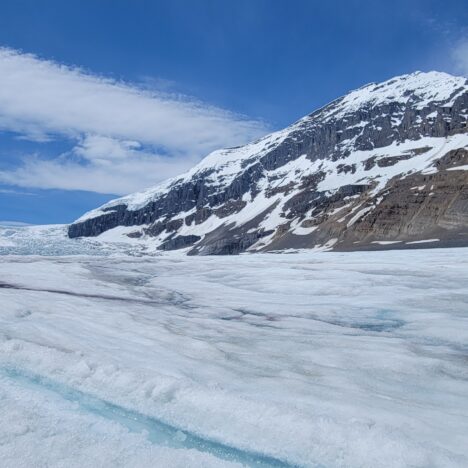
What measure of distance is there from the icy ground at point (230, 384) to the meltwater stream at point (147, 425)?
20 millimetres

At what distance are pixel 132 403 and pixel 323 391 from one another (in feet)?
8.58

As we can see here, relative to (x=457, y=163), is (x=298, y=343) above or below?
below

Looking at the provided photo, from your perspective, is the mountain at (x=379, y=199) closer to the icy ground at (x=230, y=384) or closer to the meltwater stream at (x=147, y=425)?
the icy ground at (x=230, y=384)

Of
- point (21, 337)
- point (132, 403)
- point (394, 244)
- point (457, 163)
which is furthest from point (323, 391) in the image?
point (457, 163)

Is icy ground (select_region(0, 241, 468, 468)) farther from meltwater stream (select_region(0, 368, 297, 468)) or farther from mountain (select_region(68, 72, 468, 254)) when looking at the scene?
mountain (select_region(68, 72, 468, 254))

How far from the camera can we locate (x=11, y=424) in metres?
5.36

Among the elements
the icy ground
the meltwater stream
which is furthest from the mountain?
the meltwater stream

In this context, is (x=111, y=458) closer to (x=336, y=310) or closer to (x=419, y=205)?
(x=336, y=310)

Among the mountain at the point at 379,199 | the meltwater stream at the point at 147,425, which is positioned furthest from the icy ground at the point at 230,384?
the mountain at the point at 379,199

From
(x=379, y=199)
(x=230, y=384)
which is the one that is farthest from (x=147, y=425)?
(x=379, y=199)

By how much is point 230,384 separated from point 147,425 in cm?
151

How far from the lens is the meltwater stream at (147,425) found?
16.6 ft

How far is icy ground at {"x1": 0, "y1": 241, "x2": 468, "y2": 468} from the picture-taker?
5.06 m

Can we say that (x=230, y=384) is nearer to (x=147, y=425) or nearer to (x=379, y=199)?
(x=147, y=425)
